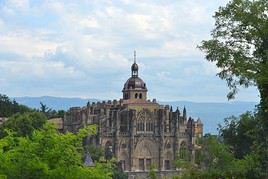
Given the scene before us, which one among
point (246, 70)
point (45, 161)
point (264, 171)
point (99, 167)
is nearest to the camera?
point (45, 161)

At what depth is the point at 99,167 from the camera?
19.8 meters

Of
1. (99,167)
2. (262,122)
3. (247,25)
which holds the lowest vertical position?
(99,167)

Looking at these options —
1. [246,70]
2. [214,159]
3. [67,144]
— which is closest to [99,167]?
[67,144]

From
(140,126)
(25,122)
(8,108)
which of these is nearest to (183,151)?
(140,126)

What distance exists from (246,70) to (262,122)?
2629 millimetres

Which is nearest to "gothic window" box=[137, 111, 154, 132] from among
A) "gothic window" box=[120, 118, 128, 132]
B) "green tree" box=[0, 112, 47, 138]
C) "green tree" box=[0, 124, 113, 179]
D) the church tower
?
"gothic window" box=[120, 118, 128, 132]

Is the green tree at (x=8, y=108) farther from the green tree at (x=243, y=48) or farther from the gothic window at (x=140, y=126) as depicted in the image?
the green tree at (x=243, y=48)

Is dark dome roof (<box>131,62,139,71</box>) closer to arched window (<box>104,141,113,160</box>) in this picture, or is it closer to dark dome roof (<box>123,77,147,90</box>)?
dark dome roof (<box>123,77,147,90</box>)

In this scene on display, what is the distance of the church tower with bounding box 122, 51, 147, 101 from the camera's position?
328 feet

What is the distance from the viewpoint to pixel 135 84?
10056 cm

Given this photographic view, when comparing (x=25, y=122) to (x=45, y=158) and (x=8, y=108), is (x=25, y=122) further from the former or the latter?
(x=45, y=158)

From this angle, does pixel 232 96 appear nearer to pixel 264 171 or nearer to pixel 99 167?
pixel 264 171

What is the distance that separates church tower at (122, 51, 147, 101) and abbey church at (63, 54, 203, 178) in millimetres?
4025

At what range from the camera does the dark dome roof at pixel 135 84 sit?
3959 inches
